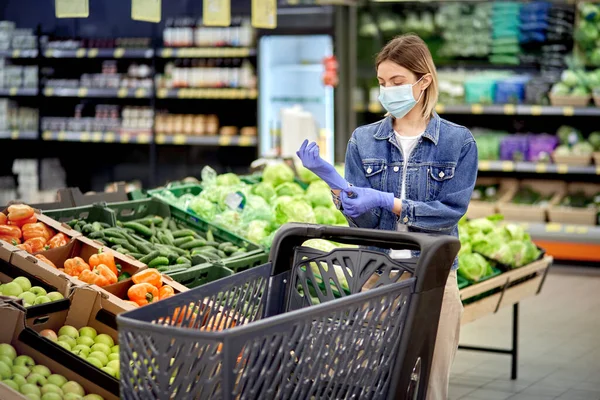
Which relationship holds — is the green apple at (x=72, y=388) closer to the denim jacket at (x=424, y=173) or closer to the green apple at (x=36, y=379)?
the green apple at (x=36, y=379)

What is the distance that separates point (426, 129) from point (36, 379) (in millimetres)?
1429

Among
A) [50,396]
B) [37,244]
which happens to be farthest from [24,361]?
[37,244]

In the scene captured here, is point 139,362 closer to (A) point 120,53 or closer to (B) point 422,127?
(B) point 422,127

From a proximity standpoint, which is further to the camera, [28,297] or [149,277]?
[149,277]

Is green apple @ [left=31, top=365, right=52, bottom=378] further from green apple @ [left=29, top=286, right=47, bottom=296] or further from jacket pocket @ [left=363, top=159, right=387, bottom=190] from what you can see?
jacket pocket @ [left=363, top=159, right=387, bottom=190]

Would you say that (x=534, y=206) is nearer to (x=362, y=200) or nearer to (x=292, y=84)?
(x=292, y=84)

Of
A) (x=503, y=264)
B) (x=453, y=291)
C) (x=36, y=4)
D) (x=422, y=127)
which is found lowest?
(x=503, y=264)

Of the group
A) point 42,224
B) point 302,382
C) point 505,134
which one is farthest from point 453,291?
point 505,134

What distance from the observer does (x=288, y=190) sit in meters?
5.07

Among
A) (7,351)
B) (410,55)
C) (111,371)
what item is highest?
(410,55)

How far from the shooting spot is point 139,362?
1960 millimetres

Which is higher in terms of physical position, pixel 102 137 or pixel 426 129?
pixel 426 129

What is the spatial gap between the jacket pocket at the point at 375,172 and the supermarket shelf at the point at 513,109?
16.4 ft

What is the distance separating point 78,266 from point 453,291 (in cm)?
147
